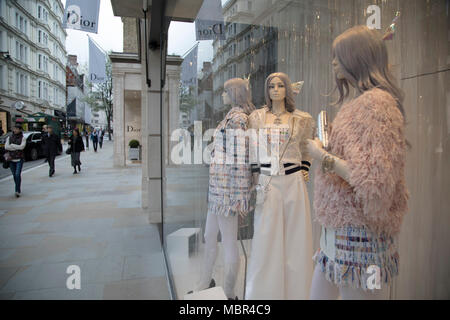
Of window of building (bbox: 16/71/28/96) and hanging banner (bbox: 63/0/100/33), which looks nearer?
window of building (bbox: 16/71/28/96)

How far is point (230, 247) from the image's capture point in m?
1.57

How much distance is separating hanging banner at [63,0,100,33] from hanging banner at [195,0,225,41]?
89.8 inches

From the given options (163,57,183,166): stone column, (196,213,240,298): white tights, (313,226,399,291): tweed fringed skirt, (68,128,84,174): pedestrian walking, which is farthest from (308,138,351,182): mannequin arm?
(68,128,84,174): pedestrian walking

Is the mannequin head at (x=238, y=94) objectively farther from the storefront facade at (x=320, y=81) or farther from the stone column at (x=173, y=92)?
the stone column at (x=173, y=92)

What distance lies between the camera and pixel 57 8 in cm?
329

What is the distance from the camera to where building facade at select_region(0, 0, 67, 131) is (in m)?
2.02

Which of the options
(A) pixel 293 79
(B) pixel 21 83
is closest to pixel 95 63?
(B) pixel 21 83

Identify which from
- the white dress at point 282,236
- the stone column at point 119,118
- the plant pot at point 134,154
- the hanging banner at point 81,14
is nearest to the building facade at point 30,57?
the hanging banner at point 81,14

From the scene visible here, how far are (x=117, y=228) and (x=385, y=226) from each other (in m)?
4.51

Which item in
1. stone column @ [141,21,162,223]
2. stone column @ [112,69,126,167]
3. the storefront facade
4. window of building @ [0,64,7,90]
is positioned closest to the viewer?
the storefront facade

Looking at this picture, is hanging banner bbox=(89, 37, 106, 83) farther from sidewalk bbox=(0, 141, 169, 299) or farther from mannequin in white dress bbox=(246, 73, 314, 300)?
mannequin in white dress bbox=(246, 73, 314, 300)

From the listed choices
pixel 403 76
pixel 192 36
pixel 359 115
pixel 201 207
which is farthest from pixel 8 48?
pixel 403 76

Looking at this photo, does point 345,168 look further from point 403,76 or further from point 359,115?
point 403,76
